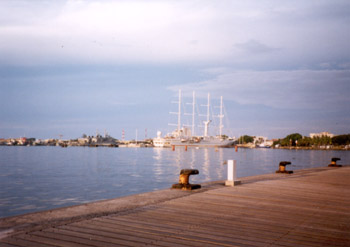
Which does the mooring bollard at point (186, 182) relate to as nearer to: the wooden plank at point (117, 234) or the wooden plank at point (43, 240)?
the wooden plank at point (117, 234)

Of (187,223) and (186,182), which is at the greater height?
(186,182)

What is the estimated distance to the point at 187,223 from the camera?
21.3 feet

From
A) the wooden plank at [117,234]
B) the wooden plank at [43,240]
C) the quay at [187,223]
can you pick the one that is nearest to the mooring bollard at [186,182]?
the quay at [187,223]

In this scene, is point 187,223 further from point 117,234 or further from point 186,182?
point 186,182

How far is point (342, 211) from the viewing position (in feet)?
27.4

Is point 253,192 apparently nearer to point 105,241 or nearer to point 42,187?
point 105,241

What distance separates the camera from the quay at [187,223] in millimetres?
5332

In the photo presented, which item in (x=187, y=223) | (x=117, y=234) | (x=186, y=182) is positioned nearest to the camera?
(x=117, y=234)

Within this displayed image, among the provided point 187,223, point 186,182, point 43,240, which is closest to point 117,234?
→ point 43,240

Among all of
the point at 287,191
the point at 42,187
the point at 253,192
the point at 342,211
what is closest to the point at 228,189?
the point at 253,192

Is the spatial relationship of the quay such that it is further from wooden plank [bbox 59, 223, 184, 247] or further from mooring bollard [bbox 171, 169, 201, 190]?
mooring bollard [bbox 171, 169, 201, 190]

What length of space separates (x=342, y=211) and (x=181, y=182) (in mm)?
4842

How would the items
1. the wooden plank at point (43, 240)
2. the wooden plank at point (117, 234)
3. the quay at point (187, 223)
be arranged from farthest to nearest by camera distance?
the quay at point (187, 223), the wooden plank at point (117, 234), the wooden plank at point (43, 240)

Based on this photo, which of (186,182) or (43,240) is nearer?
(43,240)
